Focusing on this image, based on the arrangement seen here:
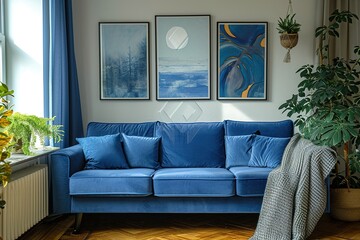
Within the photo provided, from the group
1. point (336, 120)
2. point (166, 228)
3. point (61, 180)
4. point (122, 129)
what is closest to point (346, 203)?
point (336, 120)

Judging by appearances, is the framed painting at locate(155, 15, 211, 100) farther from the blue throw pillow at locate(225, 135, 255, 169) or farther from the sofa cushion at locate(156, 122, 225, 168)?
the blue throw pillow at locate(225, 135, 255, 169)

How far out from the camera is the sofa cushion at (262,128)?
164 inches

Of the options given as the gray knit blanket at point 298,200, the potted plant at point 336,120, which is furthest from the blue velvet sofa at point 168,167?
the potted plant at point 336,120

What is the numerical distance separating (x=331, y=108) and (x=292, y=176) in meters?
0.86

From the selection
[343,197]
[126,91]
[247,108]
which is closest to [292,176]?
[343,197]

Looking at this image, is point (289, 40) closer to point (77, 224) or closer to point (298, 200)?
point (298, 200)

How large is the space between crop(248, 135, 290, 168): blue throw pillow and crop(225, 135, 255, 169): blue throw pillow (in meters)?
0.05

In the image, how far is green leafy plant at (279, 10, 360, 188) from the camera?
11.6 ft

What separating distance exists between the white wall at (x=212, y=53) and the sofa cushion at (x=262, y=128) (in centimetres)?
36

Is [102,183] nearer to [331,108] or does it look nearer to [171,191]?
[171,191]

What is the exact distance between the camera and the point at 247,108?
4602 mm

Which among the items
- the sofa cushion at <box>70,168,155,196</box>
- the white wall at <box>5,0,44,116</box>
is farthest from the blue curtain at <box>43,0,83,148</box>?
the sofa cushion at <box>70,168,155,196</box>

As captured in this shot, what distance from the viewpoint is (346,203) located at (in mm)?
3832

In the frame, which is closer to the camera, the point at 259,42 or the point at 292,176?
the point at 292,176
